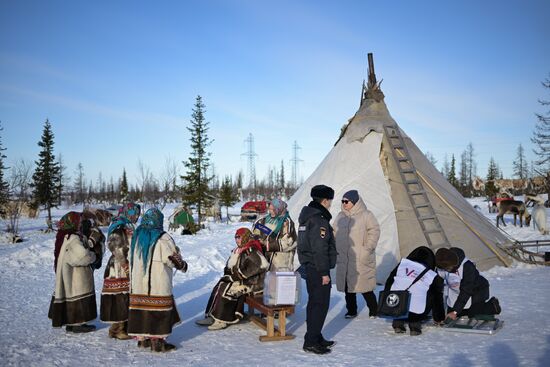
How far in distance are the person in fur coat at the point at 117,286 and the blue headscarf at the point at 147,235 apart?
0.50 metres

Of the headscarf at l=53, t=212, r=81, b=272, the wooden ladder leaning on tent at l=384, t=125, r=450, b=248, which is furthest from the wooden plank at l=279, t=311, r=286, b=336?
the wooden ladder leaning on tent at l=384, t=125, r=450, b=248

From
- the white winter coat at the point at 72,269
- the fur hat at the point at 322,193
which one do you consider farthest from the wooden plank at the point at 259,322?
the white winter coat at the point at 72,269

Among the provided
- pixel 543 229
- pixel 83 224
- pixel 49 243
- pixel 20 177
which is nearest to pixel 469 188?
pixel 543 229

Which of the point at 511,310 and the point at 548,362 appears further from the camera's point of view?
the point at 511,310

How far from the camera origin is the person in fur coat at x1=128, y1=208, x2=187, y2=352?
4879 mm

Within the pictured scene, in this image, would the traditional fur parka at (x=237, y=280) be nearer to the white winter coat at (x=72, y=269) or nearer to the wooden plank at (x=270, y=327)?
the wooden plank at (x=270, y=327)

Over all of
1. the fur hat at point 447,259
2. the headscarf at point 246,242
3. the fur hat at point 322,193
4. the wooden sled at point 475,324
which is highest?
the fur hat at point 322,193

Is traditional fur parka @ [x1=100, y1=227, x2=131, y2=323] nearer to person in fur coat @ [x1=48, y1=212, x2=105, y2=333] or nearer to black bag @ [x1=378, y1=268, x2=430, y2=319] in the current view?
person in fur coat @ [x1=48, y1=212, x2=105, y2=333]

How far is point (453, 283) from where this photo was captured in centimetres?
552

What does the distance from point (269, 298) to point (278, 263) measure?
956mm

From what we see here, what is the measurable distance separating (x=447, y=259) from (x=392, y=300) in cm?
85

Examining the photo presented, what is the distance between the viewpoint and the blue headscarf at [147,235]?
16.2ft

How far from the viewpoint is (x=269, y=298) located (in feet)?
17.4

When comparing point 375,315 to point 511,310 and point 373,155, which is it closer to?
point 511,310
